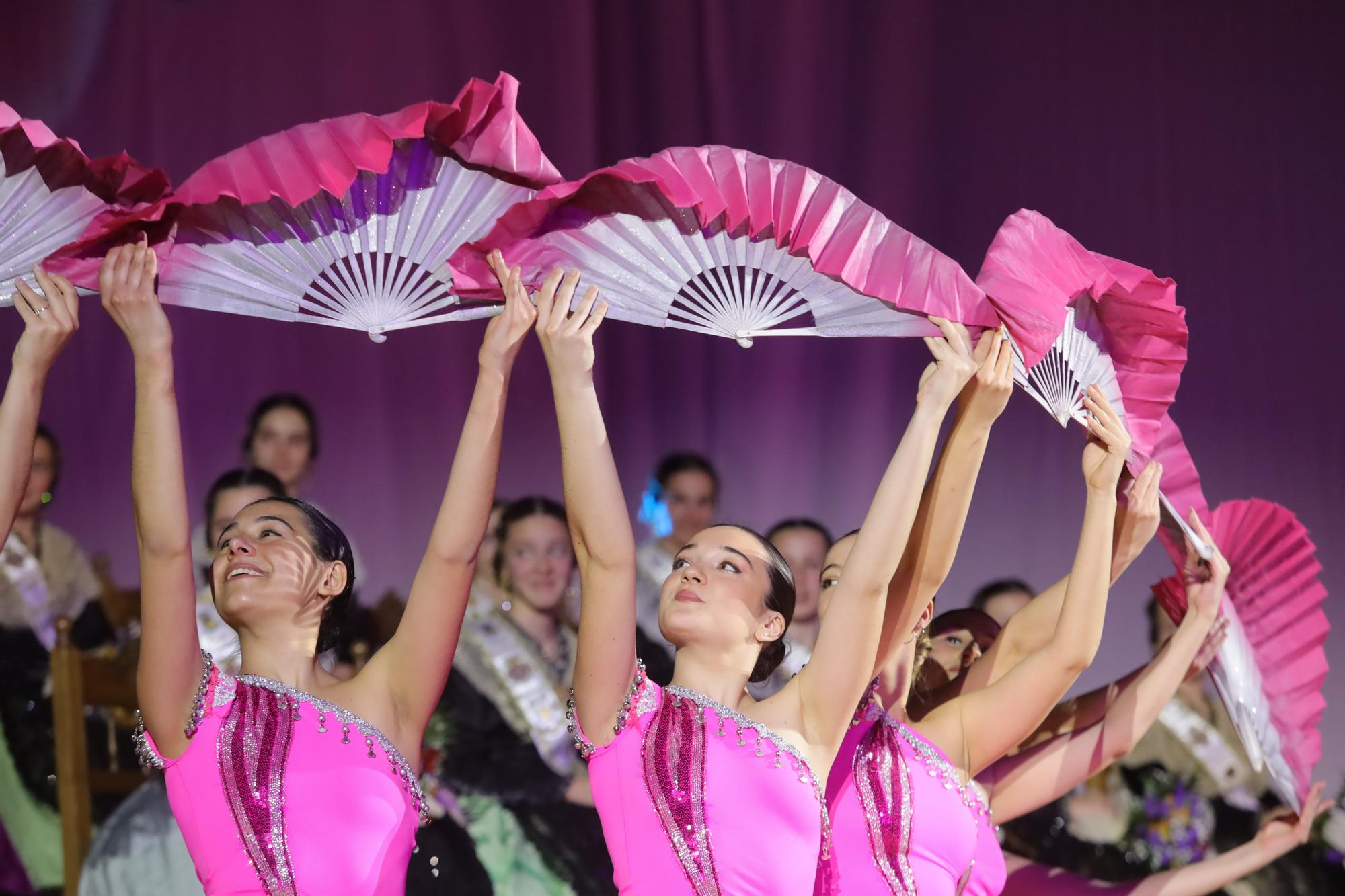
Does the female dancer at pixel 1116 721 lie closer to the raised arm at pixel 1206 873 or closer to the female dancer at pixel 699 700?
the raised arm at pixel 1206 873

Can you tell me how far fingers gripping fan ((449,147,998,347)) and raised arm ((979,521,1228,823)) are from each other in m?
0.91

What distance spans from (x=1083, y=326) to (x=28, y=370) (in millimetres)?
1705

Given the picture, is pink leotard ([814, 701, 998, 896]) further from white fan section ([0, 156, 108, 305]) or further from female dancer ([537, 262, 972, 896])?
white fan section ([0, 156, 108, 305])

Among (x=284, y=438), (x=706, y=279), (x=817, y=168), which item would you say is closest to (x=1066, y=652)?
(x=706, y=279)

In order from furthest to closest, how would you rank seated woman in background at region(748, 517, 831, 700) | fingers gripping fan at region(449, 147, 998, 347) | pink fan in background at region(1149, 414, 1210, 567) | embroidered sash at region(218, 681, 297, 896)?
seated woman in background at region(748, 517, 831, 700), pink fan in background at region(1149, 414, 1210, 567), fingers gripping fan at region(449, 147, 998, 347), embroidered sash at region(218, 681, 297, 896)

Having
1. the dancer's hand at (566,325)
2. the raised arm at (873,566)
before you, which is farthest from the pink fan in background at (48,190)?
the raised arm at (873,566)

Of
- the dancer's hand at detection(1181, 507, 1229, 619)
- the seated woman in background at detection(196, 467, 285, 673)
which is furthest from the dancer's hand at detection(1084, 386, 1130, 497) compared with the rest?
the seated woman in background at detection(196, 467, 285, 673)

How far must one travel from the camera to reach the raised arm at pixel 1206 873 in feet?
10.1

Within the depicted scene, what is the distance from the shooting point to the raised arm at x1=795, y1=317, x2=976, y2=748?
2.16 metres

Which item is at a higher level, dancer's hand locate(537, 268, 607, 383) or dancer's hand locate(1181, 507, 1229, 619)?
dancer's hand locate(537, 268, 607, 383)

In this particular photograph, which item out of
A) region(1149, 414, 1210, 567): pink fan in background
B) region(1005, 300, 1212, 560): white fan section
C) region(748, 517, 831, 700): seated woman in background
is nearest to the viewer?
region(1005, 300, 1212, 560): white fan section

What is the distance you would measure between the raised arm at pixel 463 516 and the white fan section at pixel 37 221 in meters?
0.61

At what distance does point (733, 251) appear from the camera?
2232 mm

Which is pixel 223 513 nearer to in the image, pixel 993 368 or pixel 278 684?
pixel 278 684
